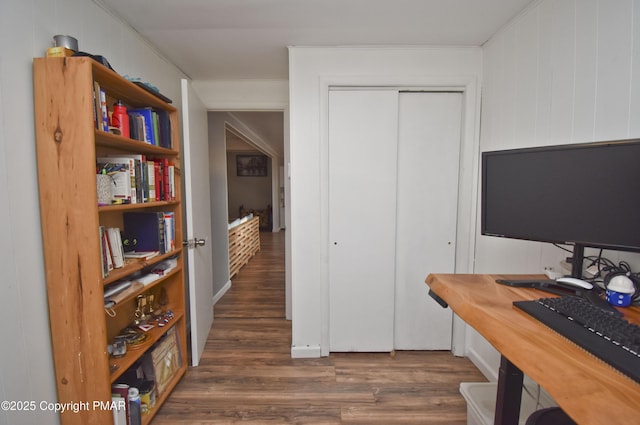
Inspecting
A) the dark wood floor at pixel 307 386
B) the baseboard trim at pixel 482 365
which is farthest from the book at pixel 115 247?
the baseboard trim at pixel 482 365

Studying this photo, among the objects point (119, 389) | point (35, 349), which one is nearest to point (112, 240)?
point (35, 349)

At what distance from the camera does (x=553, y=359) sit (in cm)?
62

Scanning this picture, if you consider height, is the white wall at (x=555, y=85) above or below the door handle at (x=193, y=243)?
above

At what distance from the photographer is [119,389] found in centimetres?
129

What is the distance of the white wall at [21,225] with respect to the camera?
1.01m

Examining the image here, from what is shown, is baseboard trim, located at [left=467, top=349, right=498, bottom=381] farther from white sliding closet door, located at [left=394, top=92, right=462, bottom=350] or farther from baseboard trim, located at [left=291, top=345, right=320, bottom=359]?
baseboard trim, located at [left=291, top=345, right=320, bottom=359]

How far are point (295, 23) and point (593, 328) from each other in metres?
1.99

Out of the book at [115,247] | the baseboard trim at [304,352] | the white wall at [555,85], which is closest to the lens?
the white wall at [555,85]

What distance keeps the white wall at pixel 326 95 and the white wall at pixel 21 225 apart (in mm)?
1318

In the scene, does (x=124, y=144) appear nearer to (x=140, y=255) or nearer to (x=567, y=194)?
(x=140, y=255)

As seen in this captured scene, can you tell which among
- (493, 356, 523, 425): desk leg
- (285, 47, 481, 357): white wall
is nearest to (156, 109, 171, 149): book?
(285, 47, 481, 357): white wall

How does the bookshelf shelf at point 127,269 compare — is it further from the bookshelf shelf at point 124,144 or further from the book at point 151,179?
the bookshelf shelf at point 124,144

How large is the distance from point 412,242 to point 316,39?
5.46ft

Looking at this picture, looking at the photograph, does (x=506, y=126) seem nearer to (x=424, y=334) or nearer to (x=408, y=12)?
(x=408, y=12)
